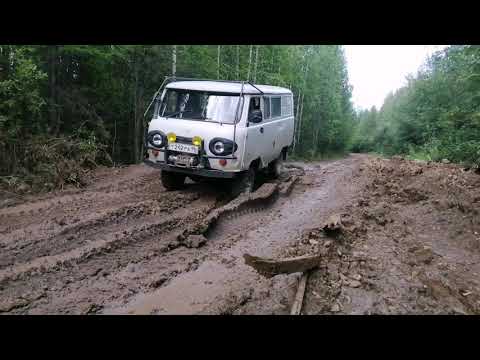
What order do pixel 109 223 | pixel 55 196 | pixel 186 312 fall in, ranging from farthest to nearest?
pixel 55 196 → pixel 109 223 → pixel 186 312

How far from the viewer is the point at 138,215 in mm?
6355

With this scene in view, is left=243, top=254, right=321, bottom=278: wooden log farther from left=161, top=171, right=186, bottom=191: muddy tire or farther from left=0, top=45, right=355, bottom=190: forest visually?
left=0, top=45, right=355, bottom=190: forest

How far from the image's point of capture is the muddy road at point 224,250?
12.4ft

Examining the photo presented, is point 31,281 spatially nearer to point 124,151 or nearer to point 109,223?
point 109,223

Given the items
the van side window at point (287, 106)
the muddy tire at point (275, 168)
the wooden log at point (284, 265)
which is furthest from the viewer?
the muddy tire at point (275, 168)

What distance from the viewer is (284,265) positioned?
4285 millimetres

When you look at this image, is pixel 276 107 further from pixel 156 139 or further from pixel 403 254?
pixel 403 254

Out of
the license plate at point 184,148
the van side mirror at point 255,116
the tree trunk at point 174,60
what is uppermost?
the tree trunk at point 174,60

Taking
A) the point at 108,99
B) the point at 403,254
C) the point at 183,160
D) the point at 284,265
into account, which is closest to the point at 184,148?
the point at 183,160

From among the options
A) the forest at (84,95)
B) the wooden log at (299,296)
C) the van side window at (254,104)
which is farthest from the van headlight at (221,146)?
the wooden log at (299,296)

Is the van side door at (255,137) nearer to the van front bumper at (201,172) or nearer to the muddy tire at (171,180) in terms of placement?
the van front bumper at (201,172)

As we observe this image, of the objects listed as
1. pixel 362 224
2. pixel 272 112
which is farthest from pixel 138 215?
pixel 272 112

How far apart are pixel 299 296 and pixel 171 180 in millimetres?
4876
